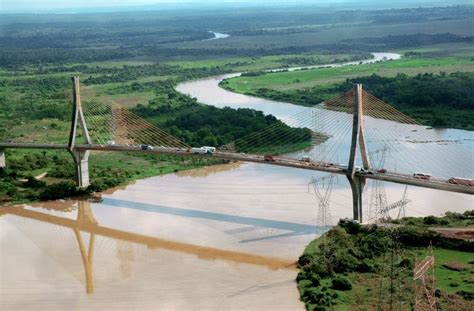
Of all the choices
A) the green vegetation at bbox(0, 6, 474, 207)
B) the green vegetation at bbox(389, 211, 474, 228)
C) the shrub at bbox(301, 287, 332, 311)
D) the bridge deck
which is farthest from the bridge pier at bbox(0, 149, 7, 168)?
the shrub at bbox(301, 287, 332, 311)

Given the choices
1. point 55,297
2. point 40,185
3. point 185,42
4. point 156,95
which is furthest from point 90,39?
point 55,297

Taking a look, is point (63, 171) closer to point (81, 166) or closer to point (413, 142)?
point (81, 166)

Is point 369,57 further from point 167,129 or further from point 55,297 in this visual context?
point 55,297

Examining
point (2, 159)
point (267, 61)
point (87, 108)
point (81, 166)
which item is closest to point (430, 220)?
point (81, 166)

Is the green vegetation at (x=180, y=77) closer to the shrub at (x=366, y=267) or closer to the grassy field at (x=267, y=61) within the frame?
the grassy field at (x=267, y=61)

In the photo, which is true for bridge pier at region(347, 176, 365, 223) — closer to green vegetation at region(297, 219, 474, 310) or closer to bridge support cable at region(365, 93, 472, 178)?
green vegetation at region(297, 219, 474, 310)
